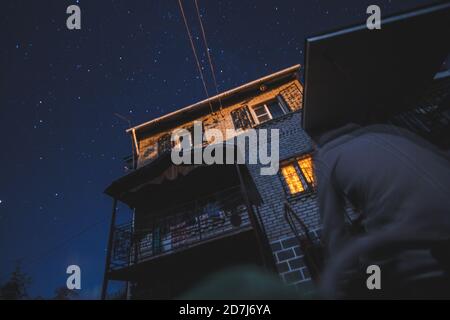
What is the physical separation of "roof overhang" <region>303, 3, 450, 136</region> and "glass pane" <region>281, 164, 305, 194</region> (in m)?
2.35

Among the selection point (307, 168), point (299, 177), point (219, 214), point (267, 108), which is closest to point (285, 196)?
point (299, 177)

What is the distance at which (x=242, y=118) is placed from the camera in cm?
1063

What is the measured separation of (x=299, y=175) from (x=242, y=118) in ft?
14.0

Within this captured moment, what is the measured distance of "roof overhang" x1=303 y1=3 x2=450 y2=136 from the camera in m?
4.30

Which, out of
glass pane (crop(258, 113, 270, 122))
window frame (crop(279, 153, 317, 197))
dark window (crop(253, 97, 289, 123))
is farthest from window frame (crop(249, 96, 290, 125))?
window frame (crop(279, 153, 317, 197))

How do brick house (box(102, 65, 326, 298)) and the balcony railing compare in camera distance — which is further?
the balcony railing

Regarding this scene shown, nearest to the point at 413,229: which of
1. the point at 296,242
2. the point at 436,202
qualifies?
the point at 436,202

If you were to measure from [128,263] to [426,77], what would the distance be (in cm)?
1054

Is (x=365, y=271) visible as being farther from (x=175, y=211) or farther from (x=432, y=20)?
(x=175, y=211)

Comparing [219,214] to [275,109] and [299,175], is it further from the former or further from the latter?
[275,109]

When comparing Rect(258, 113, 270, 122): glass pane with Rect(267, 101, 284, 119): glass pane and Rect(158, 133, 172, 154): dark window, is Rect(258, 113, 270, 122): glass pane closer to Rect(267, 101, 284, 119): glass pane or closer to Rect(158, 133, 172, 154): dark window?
Rect(267, 101, 284, 119): glass pane

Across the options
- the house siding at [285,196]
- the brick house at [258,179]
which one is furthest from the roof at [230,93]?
the house siding at [285,196]

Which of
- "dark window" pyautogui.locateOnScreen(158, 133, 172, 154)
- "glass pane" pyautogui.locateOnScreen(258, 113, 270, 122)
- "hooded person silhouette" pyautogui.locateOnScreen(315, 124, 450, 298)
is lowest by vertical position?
"hooded person silhouette" pyautogui.locateOnScreen(315, 124, 450, 298)
